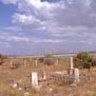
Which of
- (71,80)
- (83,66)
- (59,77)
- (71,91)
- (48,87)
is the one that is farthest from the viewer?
(83,66)

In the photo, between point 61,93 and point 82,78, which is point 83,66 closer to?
point 82,78

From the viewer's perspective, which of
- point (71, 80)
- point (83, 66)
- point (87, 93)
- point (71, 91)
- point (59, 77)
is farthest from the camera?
point (83, 66)

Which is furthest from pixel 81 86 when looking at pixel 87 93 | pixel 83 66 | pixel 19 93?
pixel 83 66

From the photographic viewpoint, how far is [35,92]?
2055 cm

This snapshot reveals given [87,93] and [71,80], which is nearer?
[87,93]

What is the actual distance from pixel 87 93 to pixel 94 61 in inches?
747

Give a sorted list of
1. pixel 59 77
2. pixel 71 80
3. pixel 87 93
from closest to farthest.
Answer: pixel 87 93 → pixel 71 80 → pixel 59 77

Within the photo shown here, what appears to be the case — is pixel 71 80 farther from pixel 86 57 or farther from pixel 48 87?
pixel 86 57

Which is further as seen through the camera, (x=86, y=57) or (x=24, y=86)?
(x=86, y=57)

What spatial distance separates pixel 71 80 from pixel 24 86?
3.65 metres

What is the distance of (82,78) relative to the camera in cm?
2542

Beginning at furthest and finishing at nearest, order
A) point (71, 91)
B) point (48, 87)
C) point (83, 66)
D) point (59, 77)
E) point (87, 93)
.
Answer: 1. point (83, 66)
2. point (59, 77)
3. point (48, 87)
4. point (71, 91)
5. point (87, 93)

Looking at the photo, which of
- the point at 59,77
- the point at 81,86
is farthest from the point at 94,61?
the point at 81,86

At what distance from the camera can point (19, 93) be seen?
1967 centimetres
